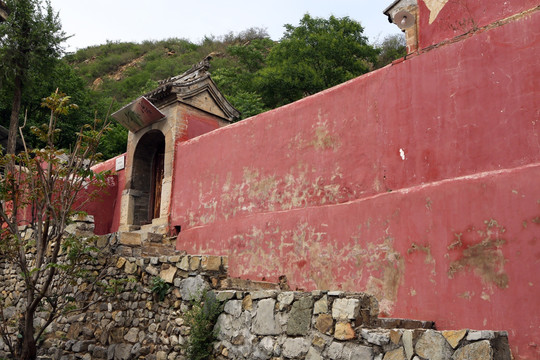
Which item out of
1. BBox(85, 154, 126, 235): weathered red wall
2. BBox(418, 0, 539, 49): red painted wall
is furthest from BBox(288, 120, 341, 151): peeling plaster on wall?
BBox(85, 154, 126, 235): weathered red wall

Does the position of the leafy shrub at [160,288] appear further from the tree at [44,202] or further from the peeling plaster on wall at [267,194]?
the peeling plaster on wall at [267,194]

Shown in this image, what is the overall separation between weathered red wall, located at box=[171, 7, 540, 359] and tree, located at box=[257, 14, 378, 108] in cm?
1356

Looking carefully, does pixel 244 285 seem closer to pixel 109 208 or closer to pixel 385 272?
pixel 385 272

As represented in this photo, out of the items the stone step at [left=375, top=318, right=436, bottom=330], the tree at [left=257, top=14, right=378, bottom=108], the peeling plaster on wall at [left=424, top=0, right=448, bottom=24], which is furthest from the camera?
the tree at [left=257, top=14, right=378, bottom=108]

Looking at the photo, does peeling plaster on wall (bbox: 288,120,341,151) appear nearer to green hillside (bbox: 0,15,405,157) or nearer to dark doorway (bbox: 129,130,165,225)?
dark doorway (bbox: 129,130,165,225)

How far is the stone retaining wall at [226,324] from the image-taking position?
3348mm

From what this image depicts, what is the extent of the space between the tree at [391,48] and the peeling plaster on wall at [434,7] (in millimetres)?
20048

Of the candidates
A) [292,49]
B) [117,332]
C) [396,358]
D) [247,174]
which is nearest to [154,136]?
[247,174]

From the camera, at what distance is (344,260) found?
19.1ft

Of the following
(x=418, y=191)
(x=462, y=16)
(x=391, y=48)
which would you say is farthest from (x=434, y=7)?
(x=391, y=48)

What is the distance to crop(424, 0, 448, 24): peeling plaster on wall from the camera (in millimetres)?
6156

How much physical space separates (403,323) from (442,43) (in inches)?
139

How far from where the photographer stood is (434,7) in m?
6.24

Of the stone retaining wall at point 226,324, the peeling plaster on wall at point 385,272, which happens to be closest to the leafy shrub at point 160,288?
the stone retaining wall at point 226,324
